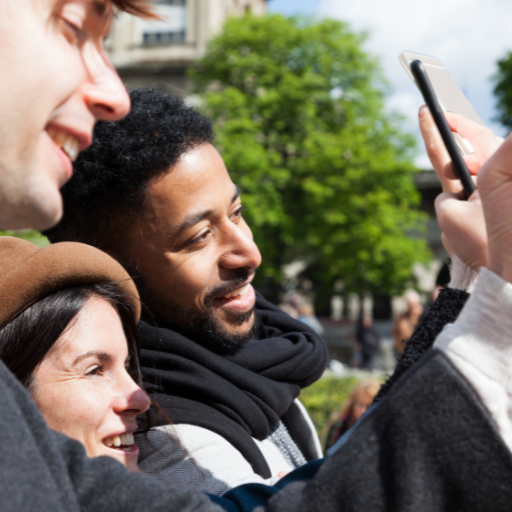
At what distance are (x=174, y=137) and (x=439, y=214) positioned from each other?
885 mm

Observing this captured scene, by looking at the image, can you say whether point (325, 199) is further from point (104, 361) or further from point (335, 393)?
point (104, 361)

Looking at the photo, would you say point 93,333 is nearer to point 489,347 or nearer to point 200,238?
point 200,238

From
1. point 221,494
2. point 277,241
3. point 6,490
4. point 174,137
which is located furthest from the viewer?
point 277,241

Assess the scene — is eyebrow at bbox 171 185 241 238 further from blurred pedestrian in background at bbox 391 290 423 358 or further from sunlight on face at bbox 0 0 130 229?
blurred pedestrian in background at bbox 391 290 423 358

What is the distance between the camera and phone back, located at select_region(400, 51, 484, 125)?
1.17 meters

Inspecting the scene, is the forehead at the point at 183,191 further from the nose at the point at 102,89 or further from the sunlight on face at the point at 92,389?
the nose at the point at 102,89

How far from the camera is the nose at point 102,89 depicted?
95cm

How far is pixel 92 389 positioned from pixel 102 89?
688 millimetres

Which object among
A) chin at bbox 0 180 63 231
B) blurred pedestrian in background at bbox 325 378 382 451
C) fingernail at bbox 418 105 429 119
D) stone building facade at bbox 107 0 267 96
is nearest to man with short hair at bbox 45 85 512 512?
fingernail at bbox 418 105 429 119

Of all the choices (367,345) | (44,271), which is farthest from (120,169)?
(367,345)

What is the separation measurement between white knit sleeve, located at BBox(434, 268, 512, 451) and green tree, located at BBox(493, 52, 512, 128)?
20.1m

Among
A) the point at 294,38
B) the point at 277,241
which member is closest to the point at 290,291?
the point at 277,241

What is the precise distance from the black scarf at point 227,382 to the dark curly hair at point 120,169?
0.29 meters

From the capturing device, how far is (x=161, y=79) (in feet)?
80.7
